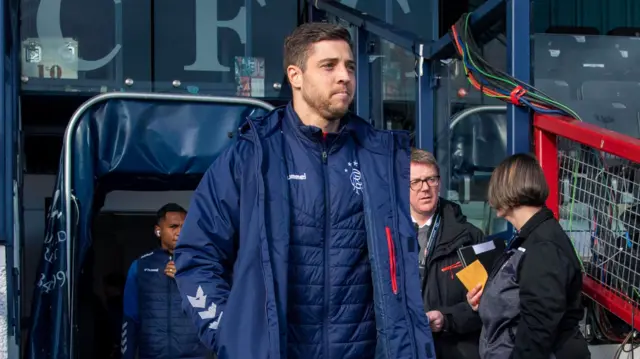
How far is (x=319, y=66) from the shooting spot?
2.90 m

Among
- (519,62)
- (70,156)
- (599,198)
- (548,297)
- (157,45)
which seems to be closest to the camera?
(548,297)

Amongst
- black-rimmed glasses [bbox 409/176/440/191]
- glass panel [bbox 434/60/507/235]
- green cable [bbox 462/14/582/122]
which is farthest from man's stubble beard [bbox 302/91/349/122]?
glass panel [bbox 434/60/507/235]

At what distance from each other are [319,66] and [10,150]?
3041 millimetres

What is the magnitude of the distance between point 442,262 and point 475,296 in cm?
35

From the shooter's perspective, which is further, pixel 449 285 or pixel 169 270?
pixel 169 270

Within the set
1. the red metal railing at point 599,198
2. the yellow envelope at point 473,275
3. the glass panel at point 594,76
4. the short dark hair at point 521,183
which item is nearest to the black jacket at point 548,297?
the short dark hair at point 521,183

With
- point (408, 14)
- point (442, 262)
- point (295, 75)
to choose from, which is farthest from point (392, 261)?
point (408, 14)

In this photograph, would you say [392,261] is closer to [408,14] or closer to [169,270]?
[169,270]

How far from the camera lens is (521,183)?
11.5ft

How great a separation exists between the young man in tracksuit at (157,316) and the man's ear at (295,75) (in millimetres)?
3249

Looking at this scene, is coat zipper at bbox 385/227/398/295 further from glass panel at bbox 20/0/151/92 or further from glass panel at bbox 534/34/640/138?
glass panel at bbox 20/0/151/92

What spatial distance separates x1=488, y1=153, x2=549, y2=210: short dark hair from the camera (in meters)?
3.49

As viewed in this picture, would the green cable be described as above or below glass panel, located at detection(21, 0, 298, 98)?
below

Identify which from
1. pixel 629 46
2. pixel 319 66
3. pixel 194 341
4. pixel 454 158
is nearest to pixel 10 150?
pixel 194 341
